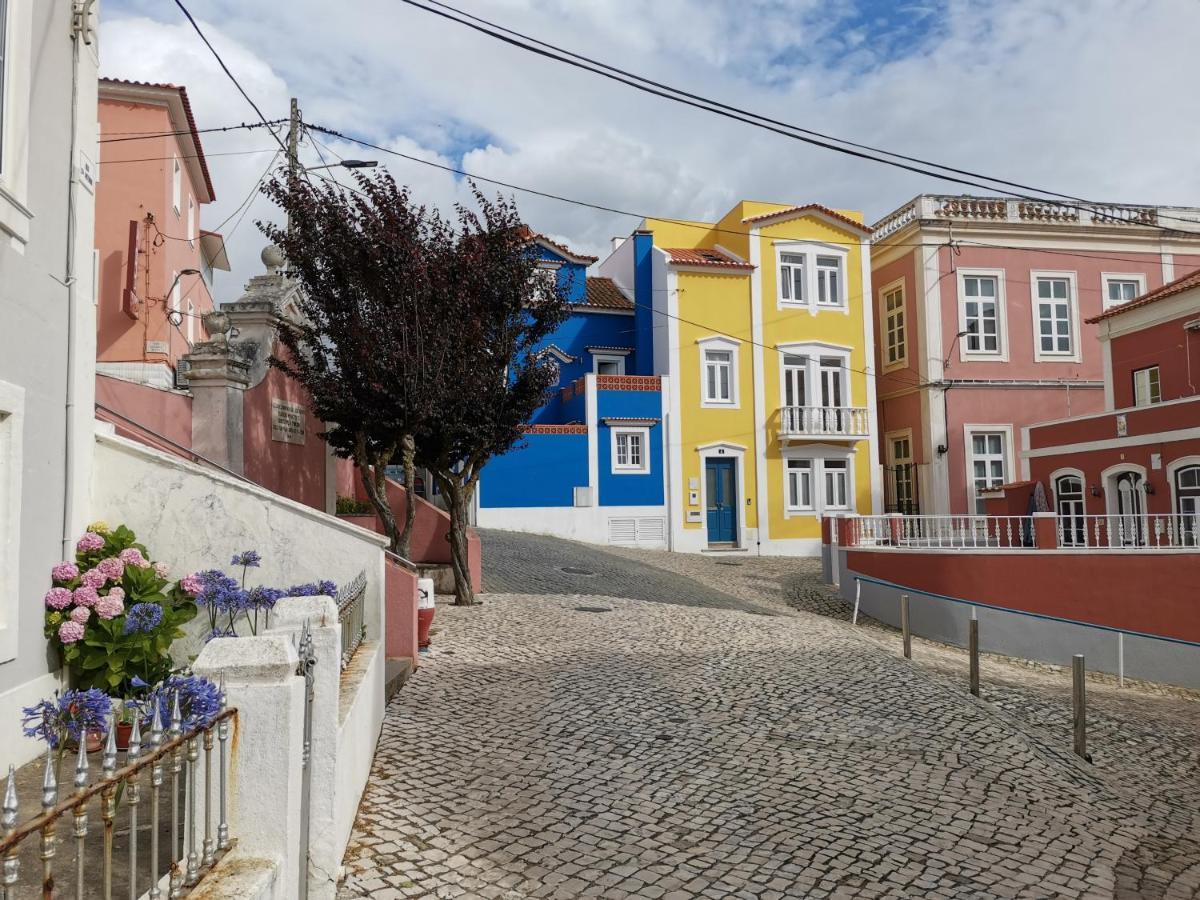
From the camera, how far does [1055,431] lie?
19.9 metres

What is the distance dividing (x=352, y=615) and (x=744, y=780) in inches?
114

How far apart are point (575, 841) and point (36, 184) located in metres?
5.29

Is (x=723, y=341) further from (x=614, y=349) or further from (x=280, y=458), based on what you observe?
(x=280, y=458)

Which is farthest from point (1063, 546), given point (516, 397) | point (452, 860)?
point (452, 860)

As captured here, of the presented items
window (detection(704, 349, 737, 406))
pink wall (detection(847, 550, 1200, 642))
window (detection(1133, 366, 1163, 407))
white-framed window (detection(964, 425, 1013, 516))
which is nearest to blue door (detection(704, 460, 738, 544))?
window (detection(704, 349, 737, 406))

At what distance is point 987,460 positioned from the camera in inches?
1008

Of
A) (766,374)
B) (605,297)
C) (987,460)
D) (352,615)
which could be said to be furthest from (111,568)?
(987,460)

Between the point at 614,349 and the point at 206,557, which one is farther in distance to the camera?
the point at 614,349

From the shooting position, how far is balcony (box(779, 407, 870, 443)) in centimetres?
2514

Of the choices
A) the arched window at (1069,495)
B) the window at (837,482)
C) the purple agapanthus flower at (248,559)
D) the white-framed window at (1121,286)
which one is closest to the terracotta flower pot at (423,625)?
the purple agapanthus flower at (248,559)

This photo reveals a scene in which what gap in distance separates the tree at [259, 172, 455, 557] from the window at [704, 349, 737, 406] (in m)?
15.1

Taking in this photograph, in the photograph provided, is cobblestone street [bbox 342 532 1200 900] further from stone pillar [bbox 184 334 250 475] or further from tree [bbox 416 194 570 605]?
stone pillar [bbox 184 334 250 475]

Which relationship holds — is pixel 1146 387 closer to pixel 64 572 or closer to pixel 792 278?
pixel 792 278

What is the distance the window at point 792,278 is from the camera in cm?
2602
